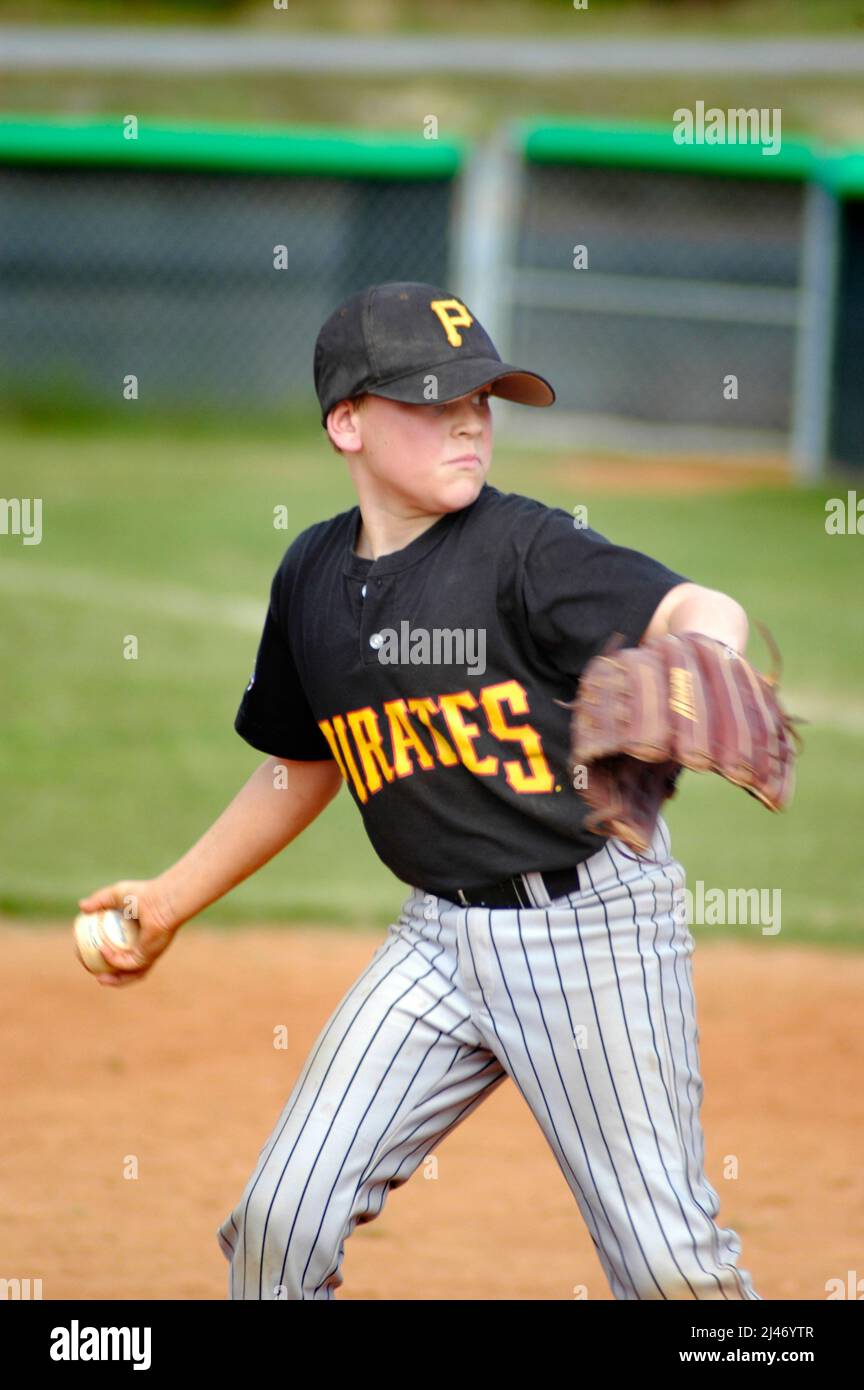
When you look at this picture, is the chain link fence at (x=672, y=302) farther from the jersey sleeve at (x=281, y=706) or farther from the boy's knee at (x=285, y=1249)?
the boy's knee at (x=285, y=1249)

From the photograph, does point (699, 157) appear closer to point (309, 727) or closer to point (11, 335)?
point (11, 335)

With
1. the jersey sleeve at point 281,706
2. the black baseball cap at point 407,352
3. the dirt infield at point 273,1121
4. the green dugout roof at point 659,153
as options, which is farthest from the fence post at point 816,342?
the black baseball cap at point 407,352

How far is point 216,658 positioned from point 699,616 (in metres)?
6.33

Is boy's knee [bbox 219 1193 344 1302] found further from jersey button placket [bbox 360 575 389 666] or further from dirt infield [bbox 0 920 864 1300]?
dirt infield [bbox 0 920 864 1300]

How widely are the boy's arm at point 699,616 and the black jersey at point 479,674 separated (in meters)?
0.01

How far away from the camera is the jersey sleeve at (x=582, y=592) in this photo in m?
2.34

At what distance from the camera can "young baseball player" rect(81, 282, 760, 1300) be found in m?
2.39

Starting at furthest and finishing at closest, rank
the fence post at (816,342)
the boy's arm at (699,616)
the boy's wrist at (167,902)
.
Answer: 1. the fence post at (816,342)
2. the boy's wrist at (167,902)
3. the boy's arm at (699,616)

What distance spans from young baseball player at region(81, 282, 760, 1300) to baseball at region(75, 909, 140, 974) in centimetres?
44

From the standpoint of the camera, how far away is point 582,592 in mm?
2357

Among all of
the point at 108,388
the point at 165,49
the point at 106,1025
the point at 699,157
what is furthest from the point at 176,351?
the point at 106,1025

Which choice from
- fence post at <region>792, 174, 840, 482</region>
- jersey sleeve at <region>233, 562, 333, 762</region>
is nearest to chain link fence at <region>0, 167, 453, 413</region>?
fence post at <region>792, 174, 840, 482</region>

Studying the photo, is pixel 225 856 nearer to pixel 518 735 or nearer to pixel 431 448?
pixel 518 735

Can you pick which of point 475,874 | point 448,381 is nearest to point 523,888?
point 475,874
